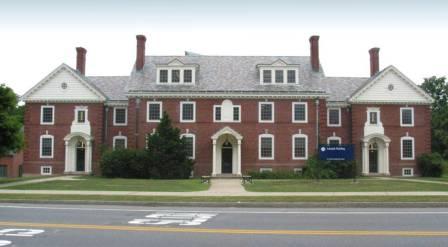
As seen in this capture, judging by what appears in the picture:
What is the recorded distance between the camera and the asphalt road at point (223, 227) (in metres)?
9.14

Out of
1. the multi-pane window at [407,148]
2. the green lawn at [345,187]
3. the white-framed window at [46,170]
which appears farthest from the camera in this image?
the multi-pane window at [407,148]

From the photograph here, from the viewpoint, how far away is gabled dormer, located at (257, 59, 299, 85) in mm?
38531

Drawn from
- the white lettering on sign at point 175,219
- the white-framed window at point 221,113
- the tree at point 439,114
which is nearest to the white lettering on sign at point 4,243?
the white lettering on sign at point 175,219

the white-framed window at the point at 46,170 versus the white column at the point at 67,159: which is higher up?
the white column at the point at 67,159

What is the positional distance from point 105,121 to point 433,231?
33.6m

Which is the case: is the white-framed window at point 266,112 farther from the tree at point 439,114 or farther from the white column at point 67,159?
the tree at point 439,114

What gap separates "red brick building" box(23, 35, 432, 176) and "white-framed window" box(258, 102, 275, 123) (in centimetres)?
8

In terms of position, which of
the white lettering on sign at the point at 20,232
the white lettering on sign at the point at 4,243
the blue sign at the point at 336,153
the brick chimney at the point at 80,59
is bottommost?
the white lettering on sign at the point at 20,232

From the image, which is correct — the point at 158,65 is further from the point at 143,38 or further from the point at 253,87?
the point at 253,87

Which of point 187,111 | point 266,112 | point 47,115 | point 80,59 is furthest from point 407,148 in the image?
point 47,115

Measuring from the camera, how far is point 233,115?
37938mm

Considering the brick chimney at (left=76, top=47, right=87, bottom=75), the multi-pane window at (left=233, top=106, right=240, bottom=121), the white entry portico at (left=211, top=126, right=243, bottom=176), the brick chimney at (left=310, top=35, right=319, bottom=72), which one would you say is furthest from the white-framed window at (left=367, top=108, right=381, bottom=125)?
the brick chimney at (left=76, top=47, right=87, bottom=75)

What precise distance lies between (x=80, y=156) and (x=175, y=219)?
29339mm

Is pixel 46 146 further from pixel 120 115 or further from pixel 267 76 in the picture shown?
pixel 267 76
